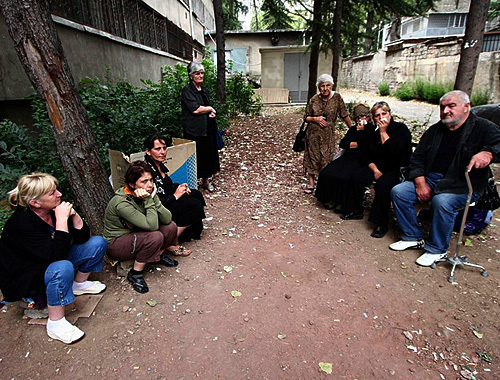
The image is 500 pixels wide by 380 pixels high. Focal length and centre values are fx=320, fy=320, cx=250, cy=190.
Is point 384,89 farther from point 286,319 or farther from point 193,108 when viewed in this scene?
point 286,319

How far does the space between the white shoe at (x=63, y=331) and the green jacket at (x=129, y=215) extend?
29.1 inches

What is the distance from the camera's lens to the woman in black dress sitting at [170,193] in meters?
3.34

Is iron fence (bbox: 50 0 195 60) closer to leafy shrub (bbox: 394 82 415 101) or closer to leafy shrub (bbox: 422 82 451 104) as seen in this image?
leafy shrub (bbox: 394 82 415 101)

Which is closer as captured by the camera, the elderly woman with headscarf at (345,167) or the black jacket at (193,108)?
the elderly woman with headscarf at (345,167)

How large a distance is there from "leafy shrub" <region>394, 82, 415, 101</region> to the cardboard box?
1536 cm

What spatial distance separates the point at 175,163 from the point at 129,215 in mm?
1507

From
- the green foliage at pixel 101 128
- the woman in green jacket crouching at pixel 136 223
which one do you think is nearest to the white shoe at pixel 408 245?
the woman in green jacket crouching at pixel 136 223

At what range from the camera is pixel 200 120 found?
471 centimetres

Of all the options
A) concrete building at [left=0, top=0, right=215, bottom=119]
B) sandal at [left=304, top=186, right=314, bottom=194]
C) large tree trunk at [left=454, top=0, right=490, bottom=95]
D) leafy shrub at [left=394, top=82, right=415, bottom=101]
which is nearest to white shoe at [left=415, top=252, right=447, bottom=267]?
sandal at [left=304, top=186, right=314, bottom=194]

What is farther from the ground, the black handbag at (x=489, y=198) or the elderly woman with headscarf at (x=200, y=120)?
the elderly woman with headscarf at (x=200, y=120)

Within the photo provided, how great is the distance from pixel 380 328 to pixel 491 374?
2.26ft

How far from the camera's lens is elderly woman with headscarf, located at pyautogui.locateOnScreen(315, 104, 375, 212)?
432 cm

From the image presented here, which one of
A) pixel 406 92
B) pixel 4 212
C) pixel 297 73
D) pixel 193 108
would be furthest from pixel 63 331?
pixel 406 92

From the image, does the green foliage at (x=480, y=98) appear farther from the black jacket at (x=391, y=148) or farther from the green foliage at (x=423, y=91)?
the black jacket at (x=391, y=148)
